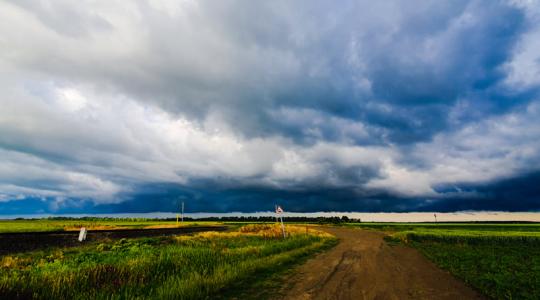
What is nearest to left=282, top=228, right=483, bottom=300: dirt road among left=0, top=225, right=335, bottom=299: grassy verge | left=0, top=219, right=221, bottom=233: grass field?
left=0, top=225, right=335, bottom=299: grassy verge

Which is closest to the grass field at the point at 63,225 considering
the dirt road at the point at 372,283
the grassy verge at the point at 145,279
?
the grassy verge at the point at 145,279

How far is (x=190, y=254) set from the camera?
50.5 ft

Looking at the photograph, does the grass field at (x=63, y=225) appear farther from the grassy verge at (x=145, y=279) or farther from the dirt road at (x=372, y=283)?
the dirt road at (x=372, y=283)

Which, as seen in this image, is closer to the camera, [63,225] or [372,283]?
[372,283]

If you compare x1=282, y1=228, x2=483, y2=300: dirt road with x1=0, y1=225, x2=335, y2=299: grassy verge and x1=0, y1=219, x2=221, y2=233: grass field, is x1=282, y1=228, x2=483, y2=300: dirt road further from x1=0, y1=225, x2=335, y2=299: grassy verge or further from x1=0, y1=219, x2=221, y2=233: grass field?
x1=0, y1=219, x2=221, y2=233: grass field

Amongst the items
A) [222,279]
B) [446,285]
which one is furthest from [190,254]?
[446,285]

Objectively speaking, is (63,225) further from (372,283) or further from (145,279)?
(372,283)

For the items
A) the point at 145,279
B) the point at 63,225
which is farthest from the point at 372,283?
the point at 63,225

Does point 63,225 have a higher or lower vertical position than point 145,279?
higher

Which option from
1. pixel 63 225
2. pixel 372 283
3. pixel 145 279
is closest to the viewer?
pixel 145 279

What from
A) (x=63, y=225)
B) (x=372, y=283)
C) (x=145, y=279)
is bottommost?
(x=372, y=283)

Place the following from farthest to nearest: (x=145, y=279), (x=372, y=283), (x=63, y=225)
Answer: (x=63, y=225) → (x=372, y=283) → (x=145, y=279)

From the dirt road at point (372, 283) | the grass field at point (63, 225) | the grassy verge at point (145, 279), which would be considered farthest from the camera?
the grass field at point (63, 225)

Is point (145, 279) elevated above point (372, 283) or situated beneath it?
elevated above
